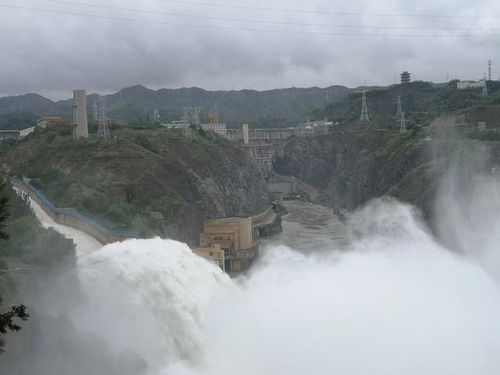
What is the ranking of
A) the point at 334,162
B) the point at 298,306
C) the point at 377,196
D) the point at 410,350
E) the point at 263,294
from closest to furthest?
the point at 410,350
the point at 298,306
the point at 263,294
the point at 377,196
the point at 334,162

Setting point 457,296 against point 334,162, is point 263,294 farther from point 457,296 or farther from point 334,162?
point 334,162

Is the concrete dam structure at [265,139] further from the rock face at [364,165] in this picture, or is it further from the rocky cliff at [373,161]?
the rock face at [364,165]

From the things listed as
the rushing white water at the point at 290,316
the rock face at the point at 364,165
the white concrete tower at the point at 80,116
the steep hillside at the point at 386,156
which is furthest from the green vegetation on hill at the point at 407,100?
the rushing white water at the point at 290,316

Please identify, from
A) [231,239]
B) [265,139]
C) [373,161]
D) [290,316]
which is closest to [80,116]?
[231,239]

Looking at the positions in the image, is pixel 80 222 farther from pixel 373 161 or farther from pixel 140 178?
pixel 373 161

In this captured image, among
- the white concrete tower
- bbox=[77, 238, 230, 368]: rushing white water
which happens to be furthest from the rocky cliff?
the white concrete tower

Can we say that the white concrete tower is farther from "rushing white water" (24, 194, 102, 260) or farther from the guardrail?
"rushing white water" (24, 194, 102, 260)

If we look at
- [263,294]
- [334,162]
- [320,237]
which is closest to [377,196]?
[320,237]
